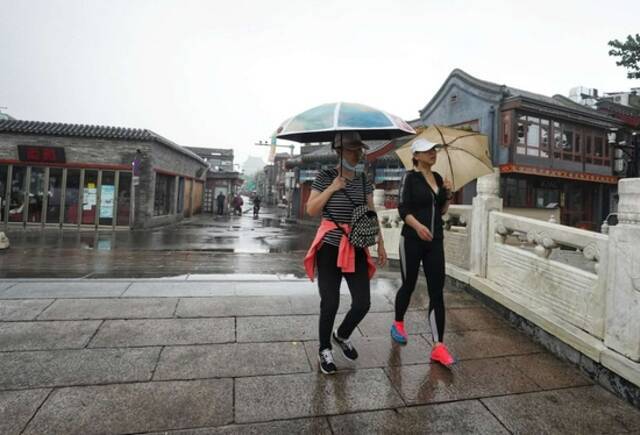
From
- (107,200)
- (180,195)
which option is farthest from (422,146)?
(180,195)

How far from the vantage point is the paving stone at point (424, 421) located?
2.20 metres

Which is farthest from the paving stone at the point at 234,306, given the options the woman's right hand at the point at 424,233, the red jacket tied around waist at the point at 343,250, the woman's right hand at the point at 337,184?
the woman's right hand at the point at 337,184

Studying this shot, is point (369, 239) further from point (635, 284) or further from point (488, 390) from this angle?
point (635, 284)

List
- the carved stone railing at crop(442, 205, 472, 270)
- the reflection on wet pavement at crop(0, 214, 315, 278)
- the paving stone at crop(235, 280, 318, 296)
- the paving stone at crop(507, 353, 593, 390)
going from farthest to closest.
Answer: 1. the reflection on wet pavement at crop(0, 214, 315, 278)
2. the carved stone railing at crop(442, 205, 472, 270)
3. the paving stone at crop(235, 280, 318, 296)
4. the paving stone at crop(507, 353, 593, 390)

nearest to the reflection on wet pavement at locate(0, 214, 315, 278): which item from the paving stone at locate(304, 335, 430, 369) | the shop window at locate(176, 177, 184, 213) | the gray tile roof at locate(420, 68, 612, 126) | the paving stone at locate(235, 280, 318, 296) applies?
the paving stone at locate(235, 280, 318, 296)

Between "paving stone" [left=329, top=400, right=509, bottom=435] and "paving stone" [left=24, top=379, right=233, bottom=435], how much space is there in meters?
0.75

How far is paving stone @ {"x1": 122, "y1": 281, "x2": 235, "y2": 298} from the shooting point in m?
4.40

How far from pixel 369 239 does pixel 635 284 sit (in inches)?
73.7

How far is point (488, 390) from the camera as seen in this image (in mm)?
2666

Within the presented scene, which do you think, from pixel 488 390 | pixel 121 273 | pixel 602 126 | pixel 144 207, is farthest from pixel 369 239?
pixel 602 126

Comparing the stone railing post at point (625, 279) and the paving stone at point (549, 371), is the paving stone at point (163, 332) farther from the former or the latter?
the stone railing post at point (625, 279)

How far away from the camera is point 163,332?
338 cm

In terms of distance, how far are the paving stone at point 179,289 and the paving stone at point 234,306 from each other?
229mm

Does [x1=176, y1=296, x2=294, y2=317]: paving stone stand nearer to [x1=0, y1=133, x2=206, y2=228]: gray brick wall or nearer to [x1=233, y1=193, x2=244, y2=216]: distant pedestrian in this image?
[x1=0, y1=133, x2=206, y2=228]: gray brick wall
